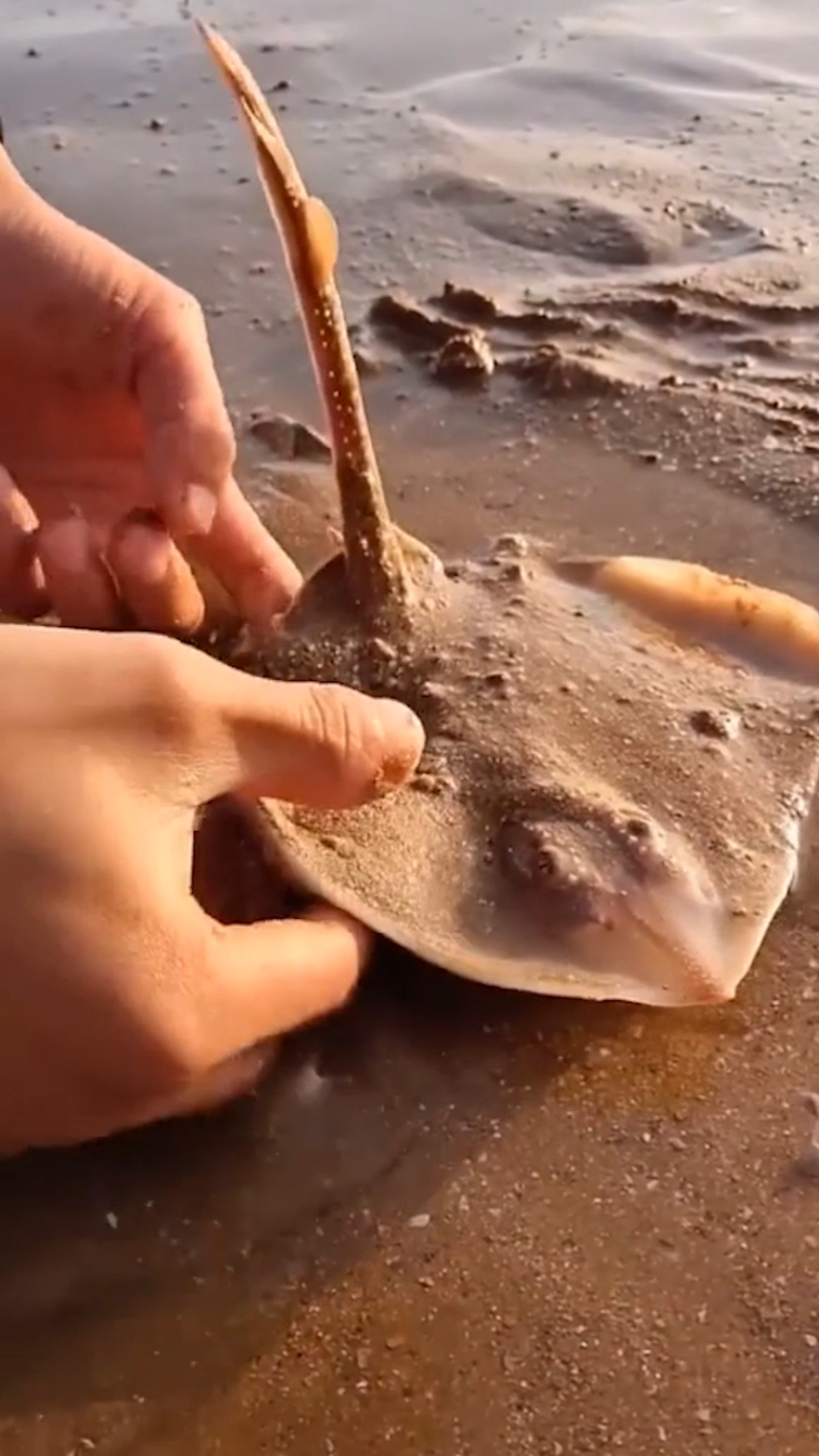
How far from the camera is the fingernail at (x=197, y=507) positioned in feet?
7.88

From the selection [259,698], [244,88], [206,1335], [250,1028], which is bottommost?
[206,1335]

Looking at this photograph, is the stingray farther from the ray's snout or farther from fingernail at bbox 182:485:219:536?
fingernail at bbox 182:485:219:536

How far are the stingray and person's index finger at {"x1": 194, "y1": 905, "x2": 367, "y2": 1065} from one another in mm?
55

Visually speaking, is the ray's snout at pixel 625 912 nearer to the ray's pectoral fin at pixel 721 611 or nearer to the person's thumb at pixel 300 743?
the person's thumb at pixel 300 743

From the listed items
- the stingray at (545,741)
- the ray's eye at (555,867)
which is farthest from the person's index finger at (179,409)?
the ray's eye at (555,867)

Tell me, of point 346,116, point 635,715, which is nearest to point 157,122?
point 346,116

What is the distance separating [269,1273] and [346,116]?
399cm

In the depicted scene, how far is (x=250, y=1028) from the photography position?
194cm

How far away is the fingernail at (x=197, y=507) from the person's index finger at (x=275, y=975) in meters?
0.64

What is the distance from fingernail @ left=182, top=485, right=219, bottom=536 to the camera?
94.5 inches

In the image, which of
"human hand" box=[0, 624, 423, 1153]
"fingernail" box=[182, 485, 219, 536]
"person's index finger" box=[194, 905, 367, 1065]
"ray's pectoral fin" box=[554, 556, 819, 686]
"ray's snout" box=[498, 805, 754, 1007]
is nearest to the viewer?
"human hand" box=[0, 624, 423, 1153]

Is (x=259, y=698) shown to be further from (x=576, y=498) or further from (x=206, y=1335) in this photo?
Answer: (x=576, y=498)

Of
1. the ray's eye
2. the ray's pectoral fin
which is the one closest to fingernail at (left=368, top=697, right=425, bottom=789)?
the ray's eye

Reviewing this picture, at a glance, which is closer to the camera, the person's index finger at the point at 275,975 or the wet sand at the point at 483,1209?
the wet sand at the point at 483,1209
